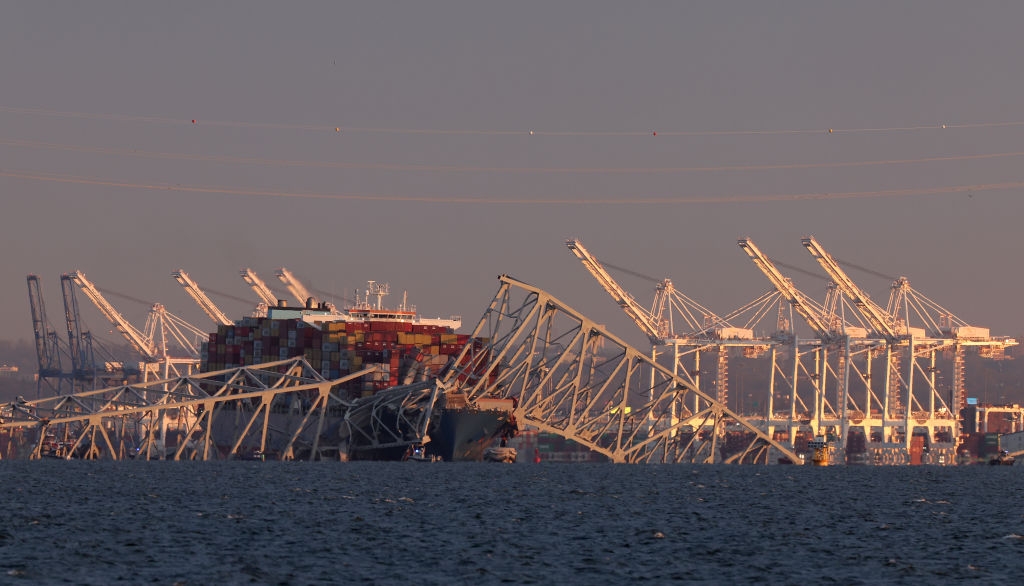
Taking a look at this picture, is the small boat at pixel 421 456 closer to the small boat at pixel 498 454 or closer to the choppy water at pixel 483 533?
the small boat at pixel 498 454

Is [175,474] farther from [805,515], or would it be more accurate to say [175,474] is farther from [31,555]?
[31,555]

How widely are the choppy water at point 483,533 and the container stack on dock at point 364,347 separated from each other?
58168 millimetres

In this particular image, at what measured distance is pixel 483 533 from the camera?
67750 millimetres

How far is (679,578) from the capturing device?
52688 millimetres

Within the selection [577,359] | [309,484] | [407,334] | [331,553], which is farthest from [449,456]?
[331,553]

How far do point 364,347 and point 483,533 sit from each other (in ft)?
379

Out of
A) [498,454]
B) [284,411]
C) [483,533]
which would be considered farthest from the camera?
[284,411]

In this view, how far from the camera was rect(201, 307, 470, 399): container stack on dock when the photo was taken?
174 meters

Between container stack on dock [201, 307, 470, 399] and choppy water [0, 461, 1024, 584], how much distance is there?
58.2 metres

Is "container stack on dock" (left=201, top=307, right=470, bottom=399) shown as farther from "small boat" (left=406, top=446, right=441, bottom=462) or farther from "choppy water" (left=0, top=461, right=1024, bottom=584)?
"choppy water" (left=0, top=461, right=1024, bottom=584)

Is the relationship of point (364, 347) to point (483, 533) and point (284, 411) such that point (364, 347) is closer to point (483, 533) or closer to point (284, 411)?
point (284, 411)

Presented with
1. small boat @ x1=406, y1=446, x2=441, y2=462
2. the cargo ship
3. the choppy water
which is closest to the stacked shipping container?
the cargo ship

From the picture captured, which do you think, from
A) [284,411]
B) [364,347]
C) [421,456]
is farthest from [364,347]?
[421,456]

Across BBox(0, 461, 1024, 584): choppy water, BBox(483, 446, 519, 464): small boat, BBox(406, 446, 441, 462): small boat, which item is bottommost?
BBox(0, 461, 1024, 584): choppy water
